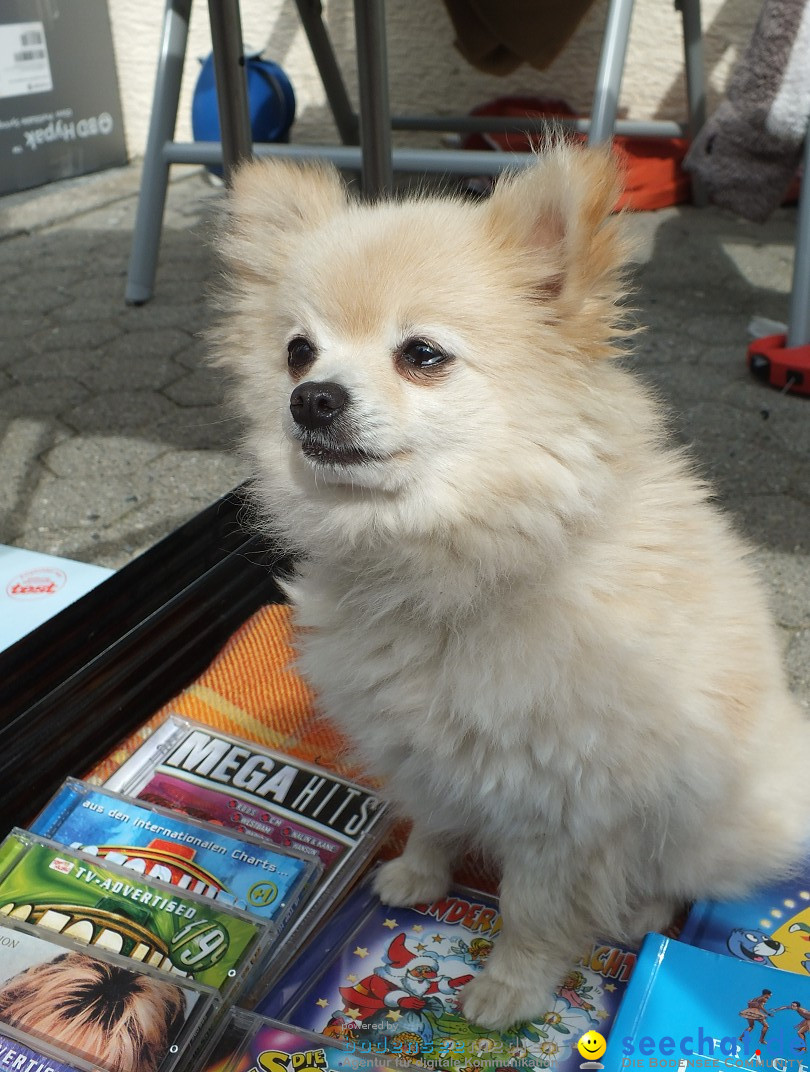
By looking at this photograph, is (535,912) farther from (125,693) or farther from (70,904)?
(125,693)

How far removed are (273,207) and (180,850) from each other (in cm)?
103

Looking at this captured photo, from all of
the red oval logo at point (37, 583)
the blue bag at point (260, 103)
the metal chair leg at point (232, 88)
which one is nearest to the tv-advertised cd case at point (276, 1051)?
the red oval logo at point (37, 583)

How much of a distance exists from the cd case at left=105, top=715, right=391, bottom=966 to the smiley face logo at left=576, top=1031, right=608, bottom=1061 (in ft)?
1.49

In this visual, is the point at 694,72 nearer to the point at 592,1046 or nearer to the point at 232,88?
the point at 232,88

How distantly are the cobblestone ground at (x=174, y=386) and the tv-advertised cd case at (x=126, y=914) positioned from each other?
81 centimetres

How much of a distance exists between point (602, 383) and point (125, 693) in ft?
3.70

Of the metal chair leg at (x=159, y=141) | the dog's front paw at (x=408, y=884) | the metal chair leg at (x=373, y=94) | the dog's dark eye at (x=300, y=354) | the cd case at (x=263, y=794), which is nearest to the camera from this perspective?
the dog's dark eye at (x=300, y=354)

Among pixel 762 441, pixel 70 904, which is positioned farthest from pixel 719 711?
pixel 762 441

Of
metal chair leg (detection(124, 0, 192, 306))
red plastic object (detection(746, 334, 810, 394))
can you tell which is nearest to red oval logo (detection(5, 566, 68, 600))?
metal chair leg (detection(124, 0, 192, 306))

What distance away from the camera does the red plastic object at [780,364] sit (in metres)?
3.09

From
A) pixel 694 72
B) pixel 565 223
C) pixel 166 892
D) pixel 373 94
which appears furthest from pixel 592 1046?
pixel 694 72

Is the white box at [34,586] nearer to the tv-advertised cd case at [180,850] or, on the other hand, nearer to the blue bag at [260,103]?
the tv-advertised cd case at [180,850]

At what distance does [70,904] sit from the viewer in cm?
149

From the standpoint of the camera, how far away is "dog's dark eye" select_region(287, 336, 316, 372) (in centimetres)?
135
